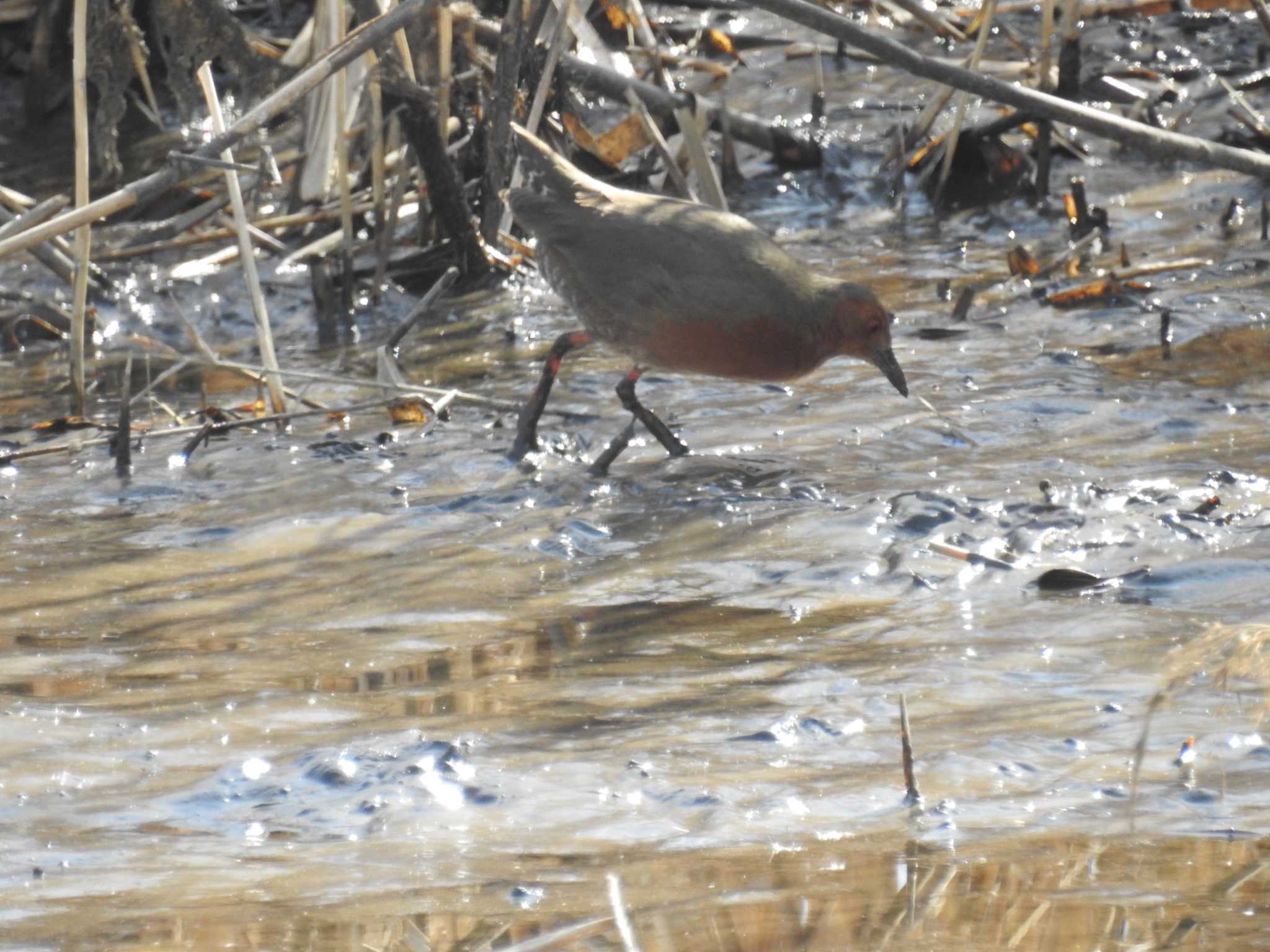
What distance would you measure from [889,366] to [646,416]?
759mm

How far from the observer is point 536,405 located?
5250 millimetres

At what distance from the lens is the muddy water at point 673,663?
2.37m

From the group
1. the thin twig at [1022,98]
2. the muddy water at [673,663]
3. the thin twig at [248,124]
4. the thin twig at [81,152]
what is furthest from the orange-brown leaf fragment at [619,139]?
the thin twig at [248,124]

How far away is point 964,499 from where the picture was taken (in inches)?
172

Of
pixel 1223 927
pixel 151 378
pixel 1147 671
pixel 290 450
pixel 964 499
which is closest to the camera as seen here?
A: pixel 1223 927

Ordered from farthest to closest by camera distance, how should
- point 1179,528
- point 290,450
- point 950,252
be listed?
point 950,252 < point 290,450 < point 1179,528

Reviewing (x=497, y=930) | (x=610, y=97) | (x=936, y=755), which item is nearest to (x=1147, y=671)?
(x=936, y=755)

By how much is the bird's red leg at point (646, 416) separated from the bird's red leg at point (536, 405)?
21 centimetres

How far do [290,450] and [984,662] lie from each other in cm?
260

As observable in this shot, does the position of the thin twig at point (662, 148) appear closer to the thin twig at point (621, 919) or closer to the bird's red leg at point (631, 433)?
the bird's red leg at point (631, 433)

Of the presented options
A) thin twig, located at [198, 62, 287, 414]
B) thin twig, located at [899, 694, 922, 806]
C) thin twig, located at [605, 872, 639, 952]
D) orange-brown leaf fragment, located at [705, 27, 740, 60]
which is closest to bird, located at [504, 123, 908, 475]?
thin twig, located at [198, 62, 287, 414]

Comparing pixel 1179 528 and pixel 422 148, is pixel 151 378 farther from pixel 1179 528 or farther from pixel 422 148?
pixel 1179 528

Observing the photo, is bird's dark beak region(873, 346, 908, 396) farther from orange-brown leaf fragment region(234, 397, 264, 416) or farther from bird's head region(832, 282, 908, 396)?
orange-brown leaf fragment region(234, 397, 264, 416)

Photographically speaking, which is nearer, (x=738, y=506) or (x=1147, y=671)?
(x=1147, y=671)
